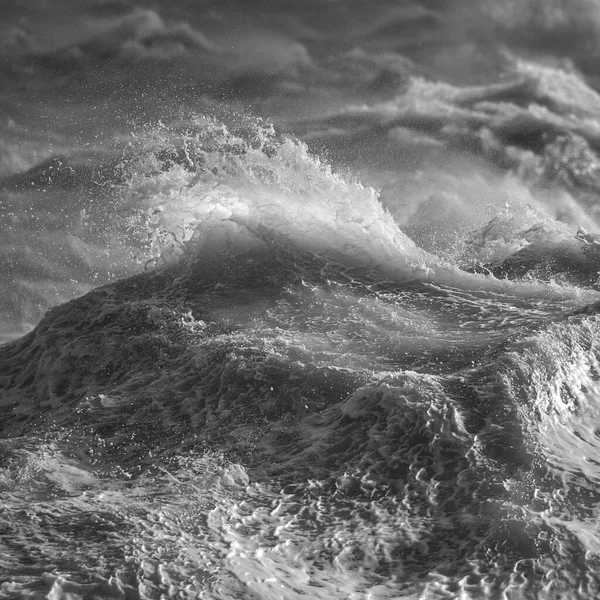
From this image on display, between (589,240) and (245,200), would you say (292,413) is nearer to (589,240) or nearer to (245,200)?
(245,200)

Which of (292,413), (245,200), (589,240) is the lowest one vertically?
(292,413)

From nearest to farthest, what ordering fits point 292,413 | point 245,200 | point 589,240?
point 292,413 < point 245,200 < point 589,240

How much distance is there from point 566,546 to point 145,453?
8.12 ft

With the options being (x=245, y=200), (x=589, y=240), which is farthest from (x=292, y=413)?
(x=589, y=240)

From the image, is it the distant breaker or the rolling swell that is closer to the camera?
the rolling swell

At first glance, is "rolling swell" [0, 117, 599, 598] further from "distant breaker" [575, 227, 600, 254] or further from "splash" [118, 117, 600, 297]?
"distant breaker" [575, 227, 600, 254]

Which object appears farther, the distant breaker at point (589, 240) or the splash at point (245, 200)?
the distant breaker at point (589, 240)

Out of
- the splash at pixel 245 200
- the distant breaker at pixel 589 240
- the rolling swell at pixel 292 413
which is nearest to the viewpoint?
the rolling swell at pixel 292 413

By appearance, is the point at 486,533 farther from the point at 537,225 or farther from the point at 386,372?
the point at 537,225

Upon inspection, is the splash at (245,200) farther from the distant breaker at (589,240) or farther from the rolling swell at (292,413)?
the distant breaker at (589,240)

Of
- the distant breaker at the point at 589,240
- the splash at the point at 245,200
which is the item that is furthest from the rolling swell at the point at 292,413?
the distant breaker at the point at 589,240

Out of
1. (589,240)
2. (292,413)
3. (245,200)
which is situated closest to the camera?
(292,413)

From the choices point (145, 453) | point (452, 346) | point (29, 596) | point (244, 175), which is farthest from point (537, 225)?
point (29, 596)

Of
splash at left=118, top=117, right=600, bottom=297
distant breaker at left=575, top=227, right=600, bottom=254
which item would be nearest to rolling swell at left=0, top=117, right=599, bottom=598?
splash at left=118, top=117, right=600, bottom=297
